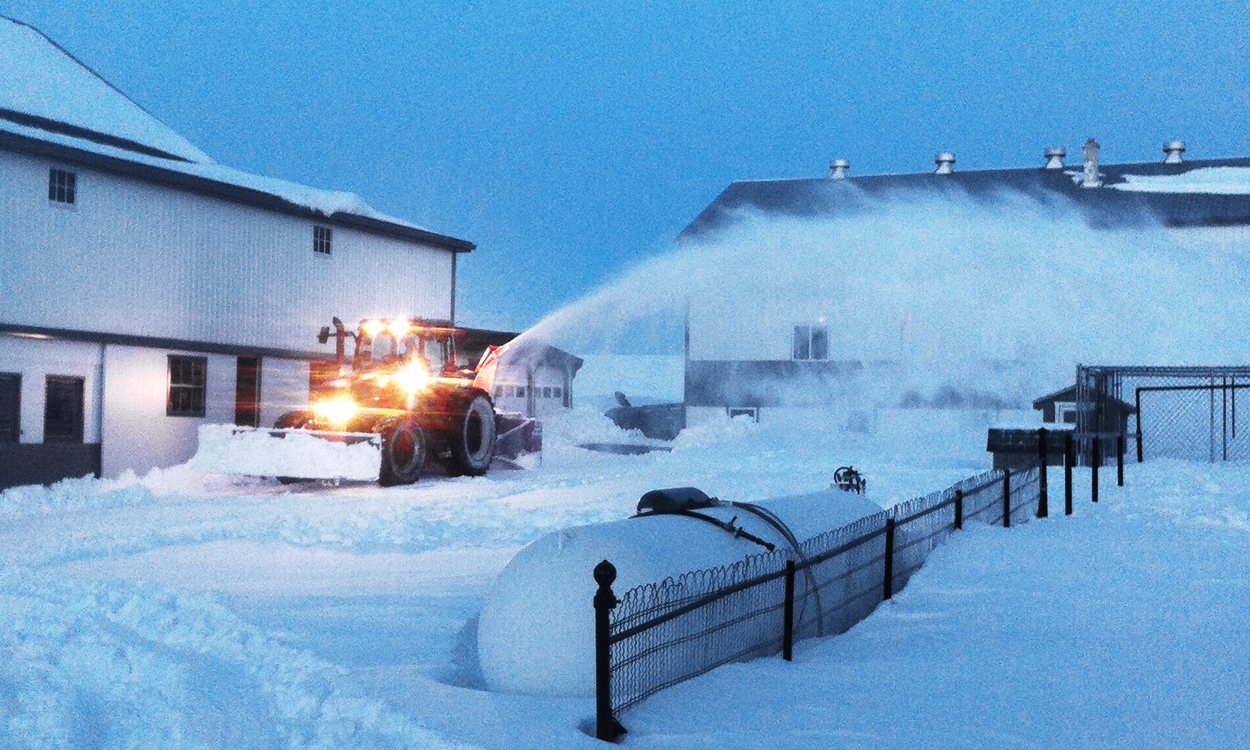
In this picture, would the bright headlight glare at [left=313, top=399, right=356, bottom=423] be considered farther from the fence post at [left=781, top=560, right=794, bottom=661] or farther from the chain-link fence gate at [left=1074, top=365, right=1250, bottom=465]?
the chain-link fence gate at [left=1074, top=365, right=1250, bottom=465]

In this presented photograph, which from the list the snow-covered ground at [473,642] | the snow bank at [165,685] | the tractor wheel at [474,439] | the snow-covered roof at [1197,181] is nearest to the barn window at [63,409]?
the snow-covered ground at [473,642]

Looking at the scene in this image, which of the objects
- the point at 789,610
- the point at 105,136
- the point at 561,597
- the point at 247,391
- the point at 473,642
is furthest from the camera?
the point at 247,391

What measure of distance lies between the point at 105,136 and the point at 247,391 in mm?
6303

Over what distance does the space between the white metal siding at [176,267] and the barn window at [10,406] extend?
105 cm

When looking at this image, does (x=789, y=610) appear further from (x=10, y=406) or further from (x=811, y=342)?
(x=811, y=342)

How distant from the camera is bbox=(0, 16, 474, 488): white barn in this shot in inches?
814

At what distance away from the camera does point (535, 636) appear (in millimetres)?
6910

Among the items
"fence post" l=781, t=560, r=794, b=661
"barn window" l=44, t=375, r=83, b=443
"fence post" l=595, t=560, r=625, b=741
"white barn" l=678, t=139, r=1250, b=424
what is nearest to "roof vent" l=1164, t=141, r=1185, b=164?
"white barn" l=678, t=139, r=1250, b=424

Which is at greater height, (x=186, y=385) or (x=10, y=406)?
(x=186, y=385)

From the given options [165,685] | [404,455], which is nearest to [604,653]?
[165,685]

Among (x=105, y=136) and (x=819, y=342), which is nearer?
(x=105, y=136)

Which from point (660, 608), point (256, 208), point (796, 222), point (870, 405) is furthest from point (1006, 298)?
point (660, 608)

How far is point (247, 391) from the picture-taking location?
25672 mm

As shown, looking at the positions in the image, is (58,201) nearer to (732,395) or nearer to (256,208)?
(256,208)
